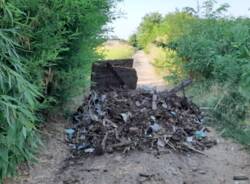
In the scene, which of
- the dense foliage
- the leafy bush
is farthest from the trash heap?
the leafy bush

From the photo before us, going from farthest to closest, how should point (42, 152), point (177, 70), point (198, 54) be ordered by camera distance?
point (177, 70) → point (198, 54) → point (42, 152)

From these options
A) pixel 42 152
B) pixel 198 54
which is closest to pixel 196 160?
pixel 42 152

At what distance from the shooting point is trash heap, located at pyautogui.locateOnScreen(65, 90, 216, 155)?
4.80 meters

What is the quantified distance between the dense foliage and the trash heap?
493 mm

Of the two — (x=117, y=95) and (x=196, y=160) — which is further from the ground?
(x=117, y=95)

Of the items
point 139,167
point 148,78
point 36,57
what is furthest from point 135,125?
point 148,78

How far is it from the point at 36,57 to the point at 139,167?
1596 millimetres

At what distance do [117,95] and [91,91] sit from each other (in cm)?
43

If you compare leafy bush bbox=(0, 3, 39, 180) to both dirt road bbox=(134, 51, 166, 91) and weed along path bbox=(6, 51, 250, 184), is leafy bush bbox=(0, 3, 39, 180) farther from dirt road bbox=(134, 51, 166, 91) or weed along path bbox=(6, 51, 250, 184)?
dirt road bbox=(134, 51, 166, 91)

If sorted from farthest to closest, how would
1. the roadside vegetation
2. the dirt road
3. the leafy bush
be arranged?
the dirt road, the roadside vegetation, the leafy bush

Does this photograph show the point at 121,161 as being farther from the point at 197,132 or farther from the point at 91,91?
the point at 91,91

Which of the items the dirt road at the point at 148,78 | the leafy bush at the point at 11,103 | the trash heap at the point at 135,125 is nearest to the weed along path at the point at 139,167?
the trash heap at the point at 135,125

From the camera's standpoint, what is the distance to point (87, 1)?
4730 millimetres

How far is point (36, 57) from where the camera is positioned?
4.22 meters
